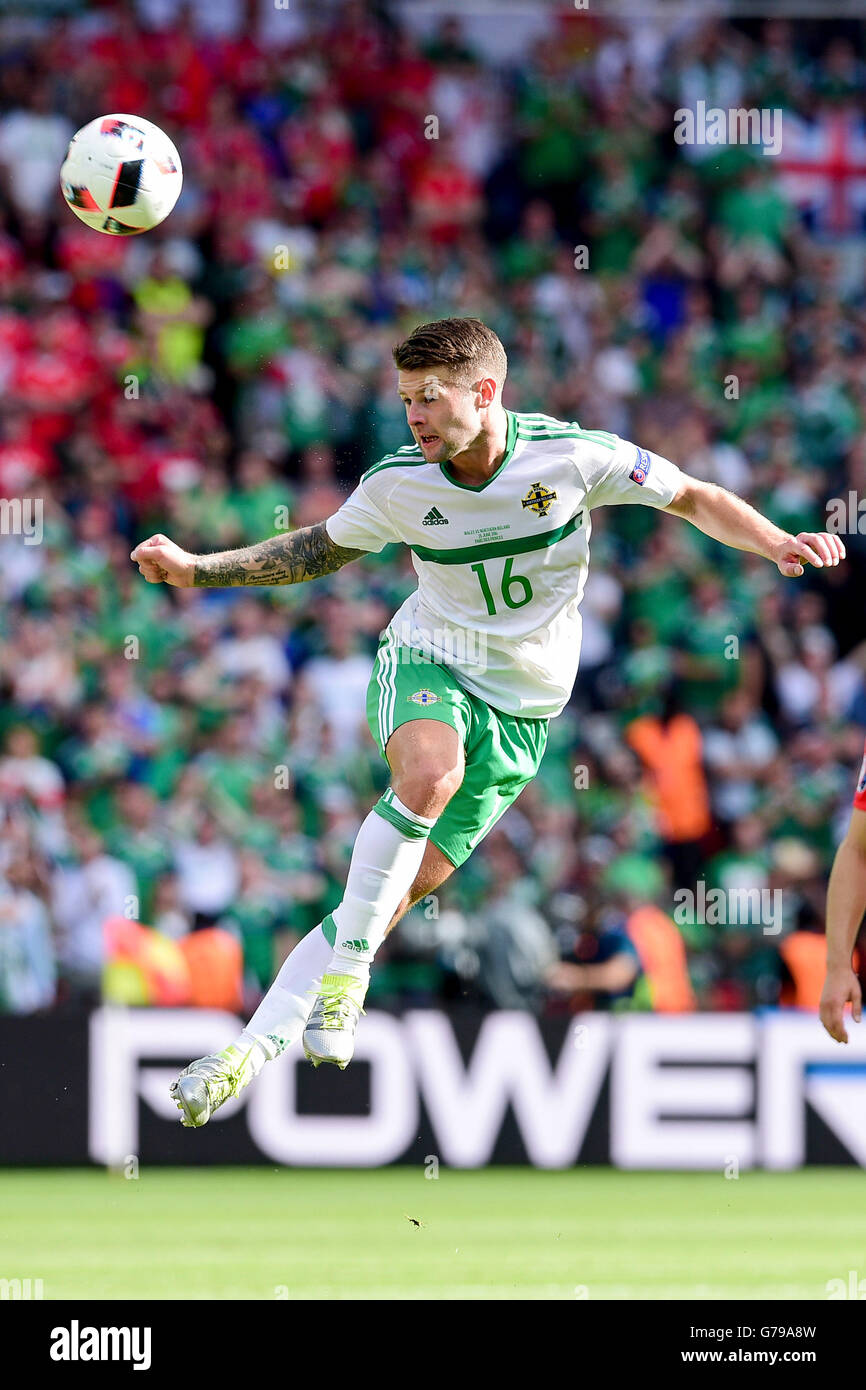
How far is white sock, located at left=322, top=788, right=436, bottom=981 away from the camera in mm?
6926

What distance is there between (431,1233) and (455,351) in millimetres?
4913

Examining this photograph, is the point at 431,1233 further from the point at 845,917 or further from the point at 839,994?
the point at 845,917

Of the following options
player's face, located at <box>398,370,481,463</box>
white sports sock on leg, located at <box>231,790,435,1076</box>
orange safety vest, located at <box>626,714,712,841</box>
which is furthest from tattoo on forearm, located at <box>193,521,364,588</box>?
orange safety vest, located at <box>626,714,712,841</box>

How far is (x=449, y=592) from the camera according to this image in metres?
7.25

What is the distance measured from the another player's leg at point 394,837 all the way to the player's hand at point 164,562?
3.05 feet

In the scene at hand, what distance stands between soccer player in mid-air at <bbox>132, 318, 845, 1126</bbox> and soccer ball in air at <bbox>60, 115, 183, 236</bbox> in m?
1.24

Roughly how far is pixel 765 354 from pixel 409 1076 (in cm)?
664

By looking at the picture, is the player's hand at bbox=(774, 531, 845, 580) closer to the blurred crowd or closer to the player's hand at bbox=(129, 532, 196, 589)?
the player's hand at bbox=(129, 532, 196, 589)

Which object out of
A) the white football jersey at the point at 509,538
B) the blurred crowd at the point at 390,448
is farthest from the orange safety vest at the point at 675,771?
the white football jersey at the point at 509,538

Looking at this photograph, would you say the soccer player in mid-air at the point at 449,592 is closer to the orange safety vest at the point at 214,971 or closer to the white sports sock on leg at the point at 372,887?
the white sports sock on leg at the point at 372,887

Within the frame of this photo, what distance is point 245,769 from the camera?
Result: 43.0 ft

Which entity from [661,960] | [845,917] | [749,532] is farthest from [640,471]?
[661,960]

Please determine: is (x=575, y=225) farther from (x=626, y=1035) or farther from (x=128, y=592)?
(x=626, y=1035)

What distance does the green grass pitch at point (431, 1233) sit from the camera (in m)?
8.36
